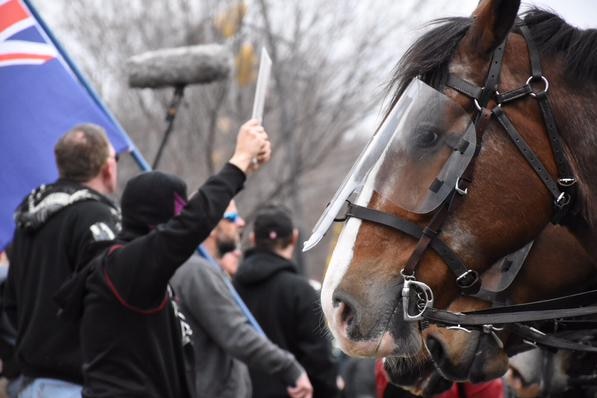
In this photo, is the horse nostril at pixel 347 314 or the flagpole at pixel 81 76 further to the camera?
the flagpole at pixel 81 76

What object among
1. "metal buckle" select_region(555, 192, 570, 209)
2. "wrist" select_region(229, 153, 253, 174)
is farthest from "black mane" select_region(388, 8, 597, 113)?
"wrist" select_region(229, 153, 253, 174)

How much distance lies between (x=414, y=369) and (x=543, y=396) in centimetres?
130

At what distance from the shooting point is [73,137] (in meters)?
5.60

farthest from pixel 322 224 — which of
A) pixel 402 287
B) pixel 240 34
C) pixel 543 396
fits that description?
pixel 240 34

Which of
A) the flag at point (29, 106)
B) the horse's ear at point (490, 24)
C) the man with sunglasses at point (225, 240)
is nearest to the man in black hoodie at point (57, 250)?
the flag at point (29, 106)

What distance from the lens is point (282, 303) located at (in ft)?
23.9

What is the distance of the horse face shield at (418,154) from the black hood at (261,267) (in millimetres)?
3829

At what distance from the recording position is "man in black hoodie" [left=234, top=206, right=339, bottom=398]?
723 centimetres

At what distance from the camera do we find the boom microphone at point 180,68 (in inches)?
316

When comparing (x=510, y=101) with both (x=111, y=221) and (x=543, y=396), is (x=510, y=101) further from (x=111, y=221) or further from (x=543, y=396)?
(x=111, y=221)

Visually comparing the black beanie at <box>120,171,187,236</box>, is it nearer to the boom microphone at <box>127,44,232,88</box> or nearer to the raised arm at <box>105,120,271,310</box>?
the raised arm at <box>105,120,271,310</box>

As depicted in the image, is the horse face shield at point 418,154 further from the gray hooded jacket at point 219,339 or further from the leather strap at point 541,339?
the gray hooded jacket at point 219,339

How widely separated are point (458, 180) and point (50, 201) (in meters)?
2.75

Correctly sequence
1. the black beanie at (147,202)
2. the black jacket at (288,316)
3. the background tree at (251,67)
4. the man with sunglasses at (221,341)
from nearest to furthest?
the black beanie at (147,202), the man with sunglasses at (221,341), the black jacket at (288,316), the background tree at (251,67)
